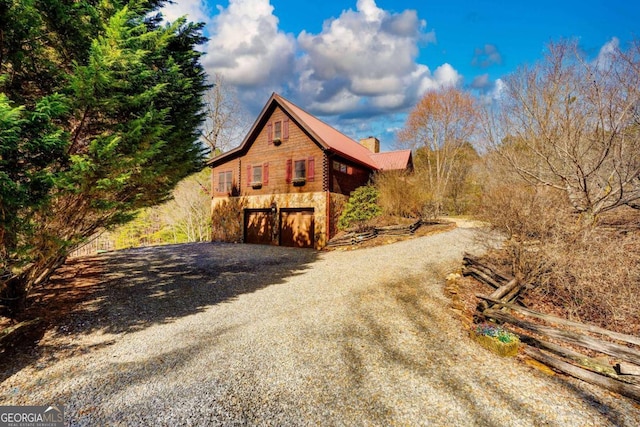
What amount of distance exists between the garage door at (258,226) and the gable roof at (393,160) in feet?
32.2

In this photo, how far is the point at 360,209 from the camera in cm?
1565

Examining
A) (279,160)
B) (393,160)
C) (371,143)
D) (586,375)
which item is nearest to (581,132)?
(586,375)

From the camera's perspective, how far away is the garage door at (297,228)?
15227mm

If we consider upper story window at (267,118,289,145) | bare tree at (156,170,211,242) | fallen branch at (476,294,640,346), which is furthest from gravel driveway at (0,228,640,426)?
bare tree at (156,170,211,242)

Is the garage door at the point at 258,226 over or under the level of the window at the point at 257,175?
under

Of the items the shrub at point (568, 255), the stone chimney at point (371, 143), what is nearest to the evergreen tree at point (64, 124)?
the shrub at point (568, 255)

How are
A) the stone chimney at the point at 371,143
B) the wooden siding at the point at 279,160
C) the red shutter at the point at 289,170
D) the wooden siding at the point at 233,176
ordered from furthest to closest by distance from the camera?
the stone chimney at the point at 371,143, the wooden siding at the point at 233,176, the red shutter at the point at 289,170, the wooden siding at the point at 279,160

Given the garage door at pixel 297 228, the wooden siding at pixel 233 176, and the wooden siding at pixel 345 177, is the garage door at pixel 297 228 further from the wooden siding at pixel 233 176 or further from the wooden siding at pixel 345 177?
the wooden siding at pixel 233 176

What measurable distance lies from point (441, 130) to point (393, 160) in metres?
5.89

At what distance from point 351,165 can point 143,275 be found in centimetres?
1279

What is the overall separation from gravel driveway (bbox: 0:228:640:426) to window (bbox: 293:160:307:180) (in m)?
9.02

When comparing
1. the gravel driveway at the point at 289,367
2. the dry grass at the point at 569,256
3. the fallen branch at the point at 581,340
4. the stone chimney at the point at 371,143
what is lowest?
the gravel driveway at the point at 289,367

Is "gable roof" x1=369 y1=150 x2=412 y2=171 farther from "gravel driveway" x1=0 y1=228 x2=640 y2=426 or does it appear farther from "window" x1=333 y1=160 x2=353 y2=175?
"gravel driveway" x1=0 y1=228 x2=640 y2=426

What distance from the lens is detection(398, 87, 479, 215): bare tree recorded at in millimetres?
22984
